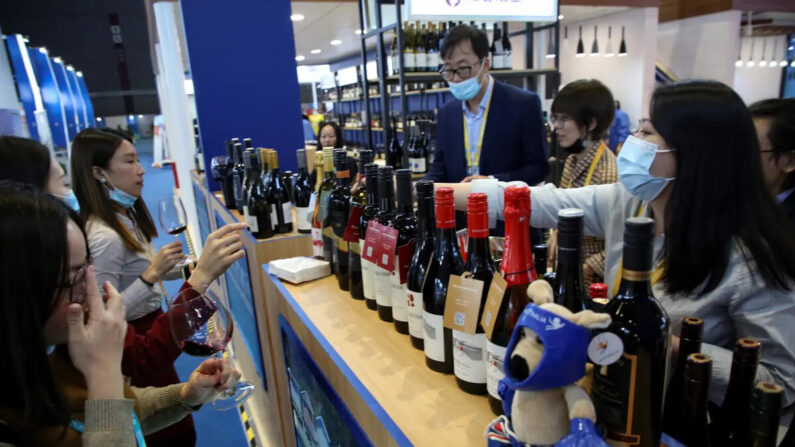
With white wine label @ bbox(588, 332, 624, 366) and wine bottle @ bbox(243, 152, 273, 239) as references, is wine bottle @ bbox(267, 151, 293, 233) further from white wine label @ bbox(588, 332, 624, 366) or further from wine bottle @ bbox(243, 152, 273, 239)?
white wine label @ bbox(588, 332, 624, 366)

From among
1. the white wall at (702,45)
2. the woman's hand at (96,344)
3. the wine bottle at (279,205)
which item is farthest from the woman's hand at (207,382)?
the white wall at (702,45)

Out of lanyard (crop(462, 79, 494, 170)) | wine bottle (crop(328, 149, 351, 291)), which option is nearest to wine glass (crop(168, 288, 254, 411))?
wine bottle (crop(328, 149, 351, 291))

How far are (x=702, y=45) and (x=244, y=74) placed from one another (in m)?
9.65

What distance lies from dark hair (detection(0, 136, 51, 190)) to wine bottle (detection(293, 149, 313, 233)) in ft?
3.03

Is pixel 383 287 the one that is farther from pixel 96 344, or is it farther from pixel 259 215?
pixel 259 215

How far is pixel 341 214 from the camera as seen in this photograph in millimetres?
1384

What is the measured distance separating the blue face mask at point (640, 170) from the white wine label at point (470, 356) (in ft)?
2.16

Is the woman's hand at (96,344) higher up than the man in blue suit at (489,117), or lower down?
lower down

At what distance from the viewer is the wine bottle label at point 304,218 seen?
2.04 metres

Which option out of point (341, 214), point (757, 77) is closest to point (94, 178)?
point (341, 214)

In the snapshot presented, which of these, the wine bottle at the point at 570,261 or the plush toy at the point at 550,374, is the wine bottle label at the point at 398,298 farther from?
the plush toy at the point at 550,374

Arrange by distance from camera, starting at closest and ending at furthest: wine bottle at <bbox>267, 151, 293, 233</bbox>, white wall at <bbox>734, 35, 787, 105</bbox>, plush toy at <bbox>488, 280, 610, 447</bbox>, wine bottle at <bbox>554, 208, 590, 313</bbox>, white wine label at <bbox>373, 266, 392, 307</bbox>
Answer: plush toy at <bbox>488, 280, 610, 447</bbox>, wine bottle at <bbox>554, 208, 590, 313</bbox>, white wine label at <bbox>373, 266, 392, 307</bbox>, wine bottle at <bbox>267, 151, 293, 233</bbox>, white wall at <bbox>734, 35, 787, 105</bbox>

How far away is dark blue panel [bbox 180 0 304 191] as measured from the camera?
10.6 ft

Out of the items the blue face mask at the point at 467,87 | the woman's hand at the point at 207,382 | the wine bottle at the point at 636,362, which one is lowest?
the woman's hand at the point at 207,382
